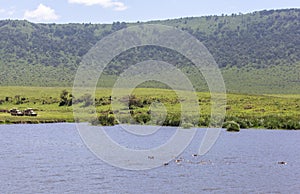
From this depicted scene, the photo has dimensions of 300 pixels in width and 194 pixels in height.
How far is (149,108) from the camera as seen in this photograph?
310ft

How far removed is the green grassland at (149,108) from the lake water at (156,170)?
1763cm

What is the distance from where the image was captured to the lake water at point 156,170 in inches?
1435

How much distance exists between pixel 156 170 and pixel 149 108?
171ft

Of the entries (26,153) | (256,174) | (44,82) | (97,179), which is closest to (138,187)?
(97,179)

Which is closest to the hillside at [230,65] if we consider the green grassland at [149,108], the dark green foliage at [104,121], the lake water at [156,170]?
the green grassland at [149,108]

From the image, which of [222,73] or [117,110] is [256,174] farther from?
[222,73]

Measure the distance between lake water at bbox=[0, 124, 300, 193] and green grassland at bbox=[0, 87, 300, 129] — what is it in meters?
17.6

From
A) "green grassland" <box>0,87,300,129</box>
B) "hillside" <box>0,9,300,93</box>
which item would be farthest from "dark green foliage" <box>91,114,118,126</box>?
"hillside" <box>0,9,300,93</box>

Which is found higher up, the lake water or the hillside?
the hillside

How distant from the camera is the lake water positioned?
120 feet

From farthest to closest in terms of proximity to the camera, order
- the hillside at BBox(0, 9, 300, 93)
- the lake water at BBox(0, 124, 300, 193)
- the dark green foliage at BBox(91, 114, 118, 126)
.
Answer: the hillside at BBox(0, 9, 300, 93) < the dark green foliage at BBox(91, 114, 118, 126) < the lake water at BBox(0, 124, 300, 193)

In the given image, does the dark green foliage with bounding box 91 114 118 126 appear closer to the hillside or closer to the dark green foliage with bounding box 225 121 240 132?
the dark green foliage with bounding box 225 121 240 132

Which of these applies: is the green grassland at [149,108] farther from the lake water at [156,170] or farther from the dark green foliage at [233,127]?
the lake water at [156,170]

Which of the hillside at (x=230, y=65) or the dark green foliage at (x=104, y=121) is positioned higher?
the hillside at (x=230, y=65)
